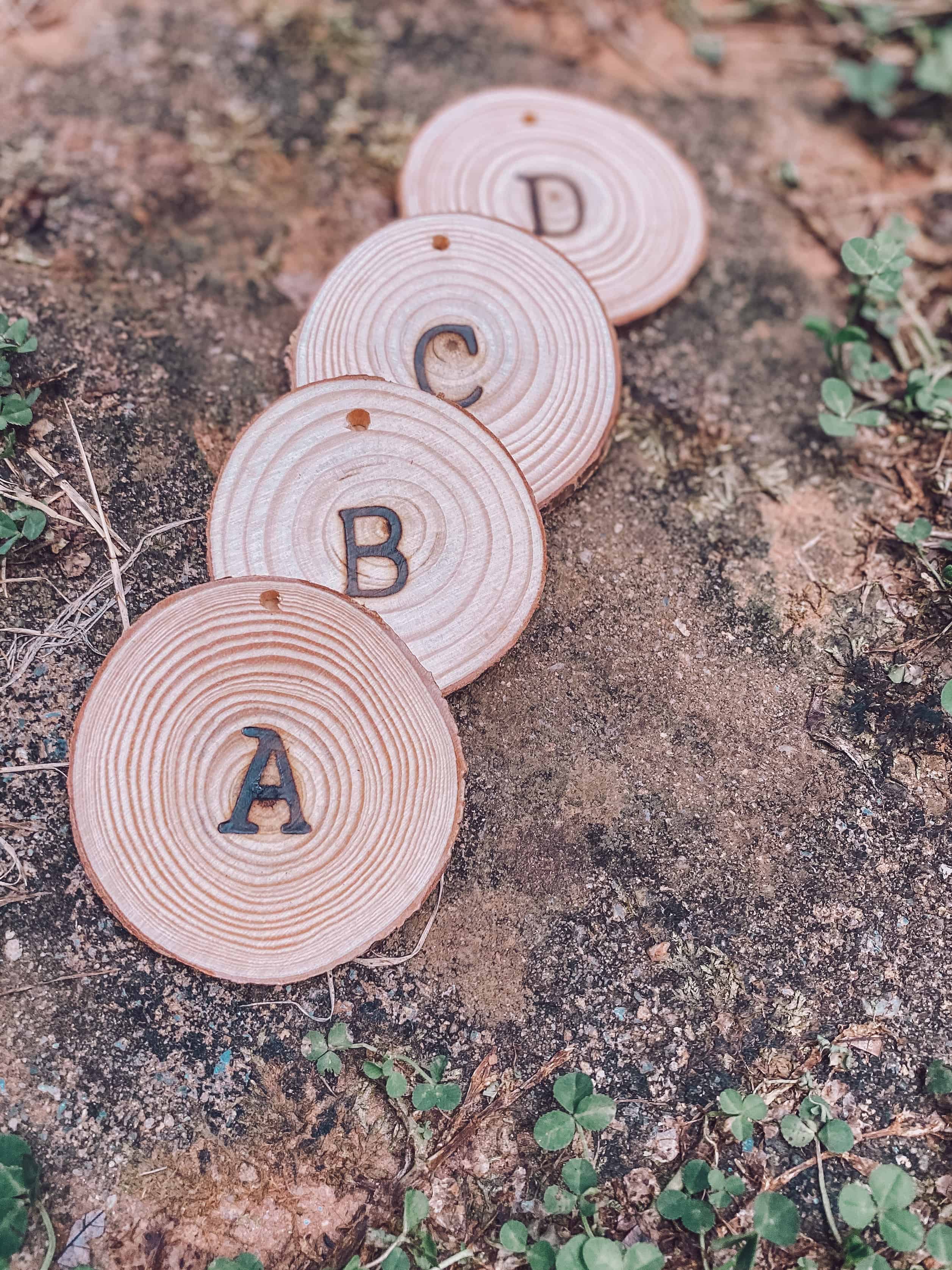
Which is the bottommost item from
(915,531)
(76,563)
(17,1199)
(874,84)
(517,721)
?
(17,1199)

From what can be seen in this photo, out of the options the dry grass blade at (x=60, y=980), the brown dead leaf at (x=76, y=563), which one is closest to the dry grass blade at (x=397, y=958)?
the dry grass blade at (x=60, y=980)

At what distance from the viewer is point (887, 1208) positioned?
2.13m

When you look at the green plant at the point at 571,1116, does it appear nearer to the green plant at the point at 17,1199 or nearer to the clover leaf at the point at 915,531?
the green plant at the point at 17,1199

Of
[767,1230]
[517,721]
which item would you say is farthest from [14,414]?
[767,1230]

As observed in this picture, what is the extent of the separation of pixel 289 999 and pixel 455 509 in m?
1.37

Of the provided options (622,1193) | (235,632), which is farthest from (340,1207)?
(235,632)

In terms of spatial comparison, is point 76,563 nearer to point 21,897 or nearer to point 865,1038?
point 21,897

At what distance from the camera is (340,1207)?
2209mm

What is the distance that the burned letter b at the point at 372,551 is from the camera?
2.44m

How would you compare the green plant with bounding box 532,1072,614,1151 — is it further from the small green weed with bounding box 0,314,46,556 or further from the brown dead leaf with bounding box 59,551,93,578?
the small green weed with bounding box 0,314,46,556

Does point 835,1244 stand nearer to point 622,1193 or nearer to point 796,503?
point 622,1193

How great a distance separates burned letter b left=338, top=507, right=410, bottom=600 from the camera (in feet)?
8.00

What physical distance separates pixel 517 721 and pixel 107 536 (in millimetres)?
1321

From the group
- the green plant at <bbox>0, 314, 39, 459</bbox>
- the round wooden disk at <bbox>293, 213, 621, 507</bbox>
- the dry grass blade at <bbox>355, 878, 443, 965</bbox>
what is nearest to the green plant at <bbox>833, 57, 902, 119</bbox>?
the round wooden disk at <bbox>293, 213, 621, 507</bbox>
